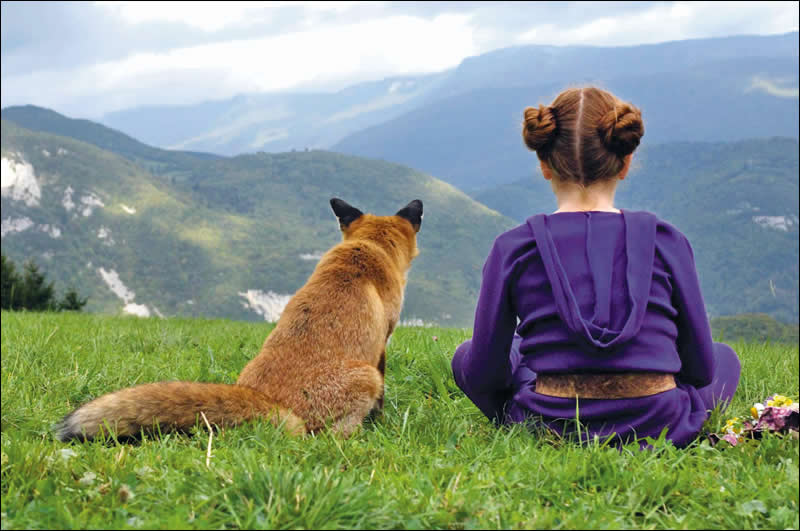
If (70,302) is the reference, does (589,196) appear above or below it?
above

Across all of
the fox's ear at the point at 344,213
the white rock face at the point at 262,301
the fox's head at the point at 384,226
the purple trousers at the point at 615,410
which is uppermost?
the fox's ear at the point at 344,213

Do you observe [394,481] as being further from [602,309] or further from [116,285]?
[116,285]

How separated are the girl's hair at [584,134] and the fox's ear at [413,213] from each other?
238 centimetres

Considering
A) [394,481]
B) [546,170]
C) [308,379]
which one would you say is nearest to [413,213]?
[308,379]

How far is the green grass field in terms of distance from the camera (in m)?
2.67

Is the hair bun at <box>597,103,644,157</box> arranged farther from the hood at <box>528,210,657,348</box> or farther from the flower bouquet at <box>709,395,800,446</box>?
the flower bouquet at <box>709,395,800,446</box>

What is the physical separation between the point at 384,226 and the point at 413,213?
45 cm

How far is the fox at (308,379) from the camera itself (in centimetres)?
407

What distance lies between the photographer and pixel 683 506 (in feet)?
9.70

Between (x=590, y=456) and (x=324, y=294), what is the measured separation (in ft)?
7.14

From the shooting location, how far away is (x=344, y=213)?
5.92 metres

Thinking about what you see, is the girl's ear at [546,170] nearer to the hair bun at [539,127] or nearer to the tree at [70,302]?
the hair bun at [539,127]

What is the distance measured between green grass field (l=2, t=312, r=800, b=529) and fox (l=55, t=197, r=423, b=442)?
0.52ft

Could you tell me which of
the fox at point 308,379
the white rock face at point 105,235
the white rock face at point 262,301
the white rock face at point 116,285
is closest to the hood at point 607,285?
the fox at point 308,379
